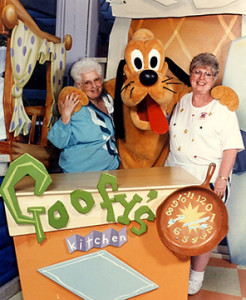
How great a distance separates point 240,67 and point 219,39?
19 cm

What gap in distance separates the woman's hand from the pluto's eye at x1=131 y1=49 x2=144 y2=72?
0.33m

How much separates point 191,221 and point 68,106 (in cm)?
82

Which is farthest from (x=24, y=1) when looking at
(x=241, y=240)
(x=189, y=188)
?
(x=241, y=240)

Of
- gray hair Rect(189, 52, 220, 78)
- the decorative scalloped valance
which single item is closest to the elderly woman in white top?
gray hair Rect(189, 52, 220, 78)

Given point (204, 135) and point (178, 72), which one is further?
point (178, 72)

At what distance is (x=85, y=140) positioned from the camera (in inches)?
72.1

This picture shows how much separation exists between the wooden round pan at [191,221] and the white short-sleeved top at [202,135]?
0.36 m

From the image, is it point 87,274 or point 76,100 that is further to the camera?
point 76,100

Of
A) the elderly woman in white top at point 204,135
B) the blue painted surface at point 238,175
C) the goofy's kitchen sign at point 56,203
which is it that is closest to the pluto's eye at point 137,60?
the elderly woman in white top at point 204,135

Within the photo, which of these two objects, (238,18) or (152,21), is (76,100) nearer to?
(152,21)

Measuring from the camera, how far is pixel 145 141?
1.97 m

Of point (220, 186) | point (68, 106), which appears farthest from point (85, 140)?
point (220, 186)

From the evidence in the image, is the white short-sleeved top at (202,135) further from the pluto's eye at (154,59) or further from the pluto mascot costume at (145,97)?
the pluto's eye at (154,59)

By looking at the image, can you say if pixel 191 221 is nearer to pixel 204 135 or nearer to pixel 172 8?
pixel 204 135
